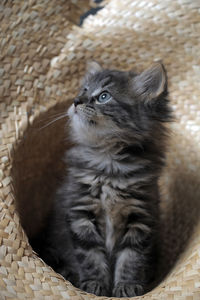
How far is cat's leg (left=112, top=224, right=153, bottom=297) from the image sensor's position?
153cm

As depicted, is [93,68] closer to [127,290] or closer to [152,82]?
[152,82]

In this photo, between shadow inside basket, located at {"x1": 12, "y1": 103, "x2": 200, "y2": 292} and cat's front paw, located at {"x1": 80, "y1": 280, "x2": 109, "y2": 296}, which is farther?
shadow inside basket, located at {"x1": 12, "y1": 103, "x2": 200, "y2": 292}

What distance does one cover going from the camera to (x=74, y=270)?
1771 millimetres

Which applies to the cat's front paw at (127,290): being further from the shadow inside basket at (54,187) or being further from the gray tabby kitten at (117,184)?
the shadow inside basket at (54,187)

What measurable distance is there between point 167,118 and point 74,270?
842mm

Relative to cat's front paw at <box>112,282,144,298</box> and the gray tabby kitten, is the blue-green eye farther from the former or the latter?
cat's front paw at <box>112,282,144,298</box>

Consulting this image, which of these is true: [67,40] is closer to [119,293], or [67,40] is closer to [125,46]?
[125,46]

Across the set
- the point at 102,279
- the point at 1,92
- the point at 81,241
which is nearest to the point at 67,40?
the point at 1,92

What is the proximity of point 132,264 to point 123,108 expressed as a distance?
65 centimetres

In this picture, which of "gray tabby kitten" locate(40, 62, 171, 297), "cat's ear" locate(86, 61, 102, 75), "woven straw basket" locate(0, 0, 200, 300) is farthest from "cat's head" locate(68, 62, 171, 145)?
"woven straw basket" locate(0, 0, 200, 300)

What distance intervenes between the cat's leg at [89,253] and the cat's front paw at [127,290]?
0.17 feet

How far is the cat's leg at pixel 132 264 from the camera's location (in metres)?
1.53

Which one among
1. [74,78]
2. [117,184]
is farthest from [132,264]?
[74,78]

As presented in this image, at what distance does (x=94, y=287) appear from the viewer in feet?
5.02
